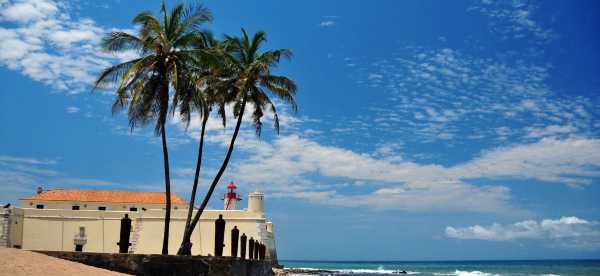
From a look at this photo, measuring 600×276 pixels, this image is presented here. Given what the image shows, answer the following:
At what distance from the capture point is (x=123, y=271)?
1465cm

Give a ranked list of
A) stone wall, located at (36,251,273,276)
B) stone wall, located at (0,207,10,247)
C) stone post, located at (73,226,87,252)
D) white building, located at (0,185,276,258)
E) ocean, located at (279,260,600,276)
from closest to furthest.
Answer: stone wall, located at (36,251,273,276)
stone wall, located at (0,207,10,247)
white building, located at (0,185,276,258)
stone post, located at (73,226,87,252)
ocean, located at (279,260,600,276)

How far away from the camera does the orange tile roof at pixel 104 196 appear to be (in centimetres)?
4725

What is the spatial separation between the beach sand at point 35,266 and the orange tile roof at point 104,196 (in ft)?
117

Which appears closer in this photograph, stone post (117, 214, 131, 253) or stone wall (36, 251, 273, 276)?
stone wall (36, 251, 273, 276)

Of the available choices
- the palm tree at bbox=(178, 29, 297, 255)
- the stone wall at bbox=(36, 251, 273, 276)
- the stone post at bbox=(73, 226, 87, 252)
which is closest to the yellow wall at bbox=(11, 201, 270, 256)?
the stone post at bbox=(73, 226, 87, 252)

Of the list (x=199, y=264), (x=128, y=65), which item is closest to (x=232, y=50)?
(x=128, y=65)

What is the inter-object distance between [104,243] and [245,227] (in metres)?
10.6

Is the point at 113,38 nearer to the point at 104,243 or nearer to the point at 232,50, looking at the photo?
the point at 232,50

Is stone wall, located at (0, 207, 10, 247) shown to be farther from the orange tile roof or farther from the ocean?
the ocean

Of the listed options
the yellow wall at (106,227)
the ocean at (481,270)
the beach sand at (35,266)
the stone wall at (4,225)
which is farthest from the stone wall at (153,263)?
the ocean at (481,270)

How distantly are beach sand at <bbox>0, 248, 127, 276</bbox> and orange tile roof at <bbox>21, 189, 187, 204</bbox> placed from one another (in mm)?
35572

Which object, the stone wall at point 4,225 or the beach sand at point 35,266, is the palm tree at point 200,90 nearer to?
the beach sand at point 35,266

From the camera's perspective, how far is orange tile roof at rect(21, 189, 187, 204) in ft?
155

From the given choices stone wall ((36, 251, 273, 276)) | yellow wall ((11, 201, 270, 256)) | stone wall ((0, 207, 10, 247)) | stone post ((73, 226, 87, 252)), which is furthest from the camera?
stone post ((73, 226, 87, 252))
